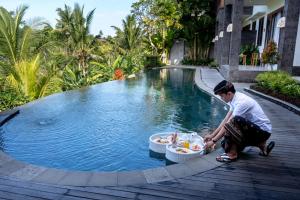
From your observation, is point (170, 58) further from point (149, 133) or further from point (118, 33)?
point (149, 133)

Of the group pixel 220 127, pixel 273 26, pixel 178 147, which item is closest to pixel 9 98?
pixel 178 147

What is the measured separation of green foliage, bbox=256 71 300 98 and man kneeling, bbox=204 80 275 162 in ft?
16.2

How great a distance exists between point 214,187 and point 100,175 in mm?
1507

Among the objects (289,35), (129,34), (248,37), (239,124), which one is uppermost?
(129,34)

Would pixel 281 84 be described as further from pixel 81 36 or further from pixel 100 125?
pixel 81 36

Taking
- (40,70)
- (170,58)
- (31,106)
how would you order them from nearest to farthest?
1. (31,106)
2. (40,70)
3. (170,58)

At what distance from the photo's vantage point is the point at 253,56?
54.5 ft

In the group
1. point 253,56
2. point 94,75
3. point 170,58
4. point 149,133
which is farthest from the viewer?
point 170,58

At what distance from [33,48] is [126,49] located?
15763 mm

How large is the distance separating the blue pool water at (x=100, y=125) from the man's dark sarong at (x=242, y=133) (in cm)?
151

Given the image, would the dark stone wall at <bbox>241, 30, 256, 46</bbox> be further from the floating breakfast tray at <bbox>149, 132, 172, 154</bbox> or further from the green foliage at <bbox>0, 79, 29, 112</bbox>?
the floating breakfast tray at <bbox>149, 132, 172, 154</bbox>

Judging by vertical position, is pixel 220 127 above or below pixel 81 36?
below

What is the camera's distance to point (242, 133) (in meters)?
4.01

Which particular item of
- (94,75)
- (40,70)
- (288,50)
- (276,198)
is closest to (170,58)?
(94,75)
